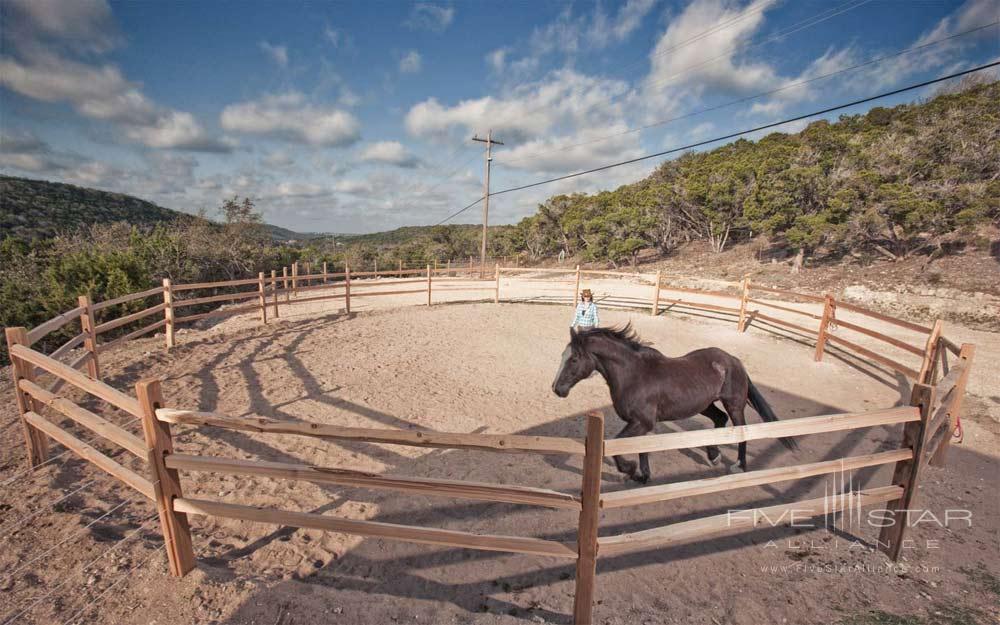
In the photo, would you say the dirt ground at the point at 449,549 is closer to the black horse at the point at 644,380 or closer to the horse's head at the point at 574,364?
the black horse at the point at 644,380

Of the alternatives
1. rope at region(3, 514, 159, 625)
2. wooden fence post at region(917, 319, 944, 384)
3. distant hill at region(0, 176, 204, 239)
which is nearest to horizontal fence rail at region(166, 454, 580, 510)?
rope at region(3, 514, 159, 625)

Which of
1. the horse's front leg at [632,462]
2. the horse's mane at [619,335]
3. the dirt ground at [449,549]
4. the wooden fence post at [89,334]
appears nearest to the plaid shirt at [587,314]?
the dirt ground at [449,549]

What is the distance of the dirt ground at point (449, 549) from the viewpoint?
2172mm

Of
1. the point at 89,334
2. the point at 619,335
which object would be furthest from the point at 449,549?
the point at 89,334

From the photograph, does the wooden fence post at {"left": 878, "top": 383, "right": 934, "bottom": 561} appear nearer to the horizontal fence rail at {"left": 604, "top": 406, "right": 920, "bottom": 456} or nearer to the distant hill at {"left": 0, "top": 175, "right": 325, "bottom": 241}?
the horizontal fence rail at {"left": 604, "top": 406, "right": 920, "bottom": 456}

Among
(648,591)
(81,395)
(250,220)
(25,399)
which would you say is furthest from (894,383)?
(250,220)

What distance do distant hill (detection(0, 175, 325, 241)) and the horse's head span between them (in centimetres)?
2670

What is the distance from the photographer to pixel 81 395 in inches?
185

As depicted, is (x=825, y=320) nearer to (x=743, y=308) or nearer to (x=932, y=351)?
(x=743, y=308)

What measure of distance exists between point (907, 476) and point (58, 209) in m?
53.3

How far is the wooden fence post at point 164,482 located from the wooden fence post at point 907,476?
169 inches

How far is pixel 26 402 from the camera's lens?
130 inches

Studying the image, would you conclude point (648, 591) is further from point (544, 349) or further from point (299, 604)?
point (544, 349)

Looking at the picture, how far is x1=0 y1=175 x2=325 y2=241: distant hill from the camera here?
28109 millimetres
